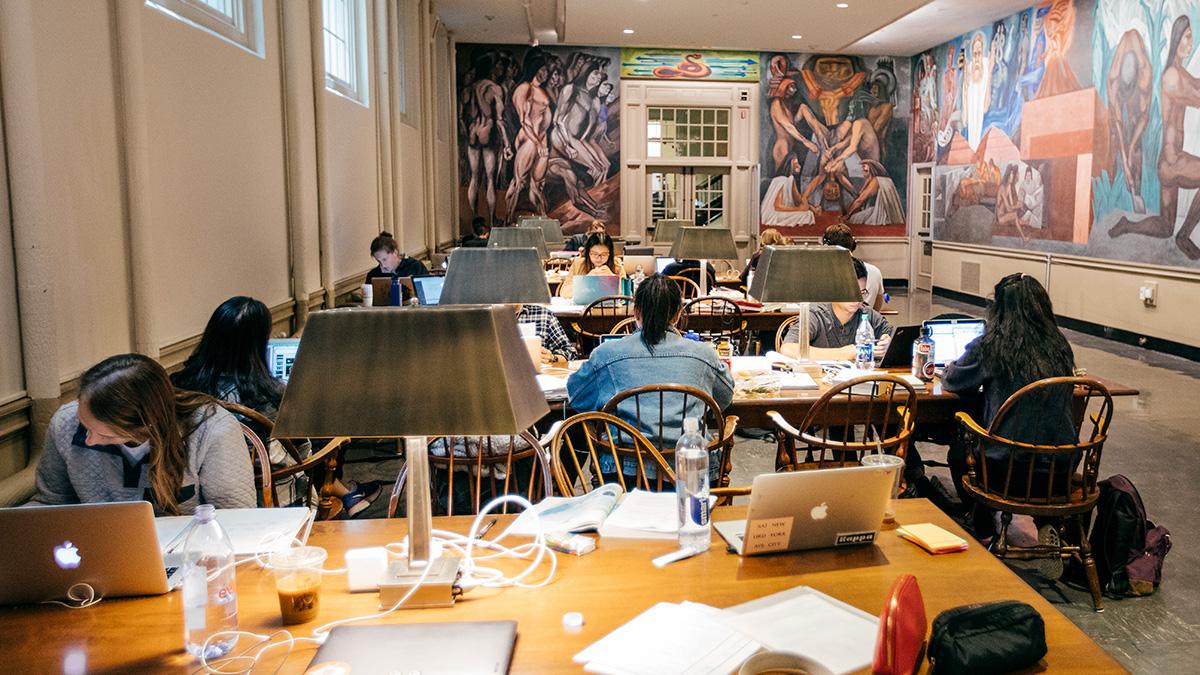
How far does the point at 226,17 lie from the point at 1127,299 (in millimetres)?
9515

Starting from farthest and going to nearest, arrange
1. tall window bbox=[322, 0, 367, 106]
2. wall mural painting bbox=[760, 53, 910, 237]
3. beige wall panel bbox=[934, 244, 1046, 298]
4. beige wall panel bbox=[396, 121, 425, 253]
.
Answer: wall mural painting bbox=[760, 53, 910, 237], beige wall panel bbox=[934, 244, 1046, 298], beige wall panel bbox=[396, 121, 425, 253], tall window bbox=[322, 0, 367, 106]

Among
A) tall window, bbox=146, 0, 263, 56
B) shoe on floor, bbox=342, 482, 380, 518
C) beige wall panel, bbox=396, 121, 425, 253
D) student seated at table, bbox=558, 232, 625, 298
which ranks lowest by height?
shoe on floor, bbox=342, 482, 380, 518

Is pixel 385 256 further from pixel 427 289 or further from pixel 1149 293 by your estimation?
pixel 1149 293

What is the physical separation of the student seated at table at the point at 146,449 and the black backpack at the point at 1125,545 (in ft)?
10.3

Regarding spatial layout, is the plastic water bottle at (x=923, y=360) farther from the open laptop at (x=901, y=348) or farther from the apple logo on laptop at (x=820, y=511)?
the apple logo on laptop at (x=820, y=511)

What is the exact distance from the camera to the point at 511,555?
204 cm

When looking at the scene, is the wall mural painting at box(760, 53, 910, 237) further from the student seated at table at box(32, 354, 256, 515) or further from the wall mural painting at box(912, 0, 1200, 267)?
the student seated at table at box(32, 354, 256, 515)

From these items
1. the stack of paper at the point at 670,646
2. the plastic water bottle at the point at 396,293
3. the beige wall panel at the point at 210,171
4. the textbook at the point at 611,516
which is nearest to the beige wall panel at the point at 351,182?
the plastic water bottle at the point at 396,293

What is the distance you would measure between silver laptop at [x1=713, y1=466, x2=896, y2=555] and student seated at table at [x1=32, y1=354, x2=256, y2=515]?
4.38 feet

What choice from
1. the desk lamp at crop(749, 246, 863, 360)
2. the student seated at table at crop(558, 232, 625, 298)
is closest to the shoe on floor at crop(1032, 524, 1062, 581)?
the desk lamp at crop(749, 246, 863, 360)

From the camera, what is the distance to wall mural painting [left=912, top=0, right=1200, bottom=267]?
31.3ft

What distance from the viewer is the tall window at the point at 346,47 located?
791 centimetres

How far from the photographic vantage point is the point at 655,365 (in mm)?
3584

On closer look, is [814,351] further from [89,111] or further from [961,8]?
[961,8]
